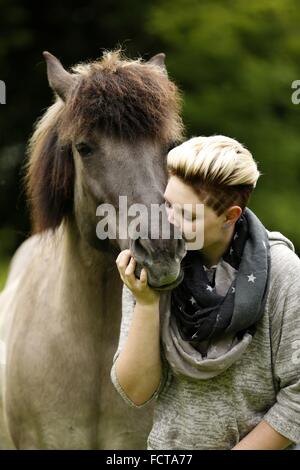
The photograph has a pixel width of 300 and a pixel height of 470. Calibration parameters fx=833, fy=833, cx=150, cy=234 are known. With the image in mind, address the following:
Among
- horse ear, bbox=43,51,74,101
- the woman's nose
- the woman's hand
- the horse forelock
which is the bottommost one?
the woman's hand

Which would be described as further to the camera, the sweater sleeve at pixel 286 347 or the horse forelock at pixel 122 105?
the horse forelock at pixel 122 105

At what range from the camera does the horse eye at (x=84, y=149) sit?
303 cm

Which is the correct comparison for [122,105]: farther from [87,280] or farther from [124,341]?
[124,341]

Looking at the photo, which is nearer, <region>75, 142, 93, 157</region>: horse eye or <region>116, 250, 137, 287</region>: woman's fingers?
<region>116, 250, 137, 287</region>: woman's fingers

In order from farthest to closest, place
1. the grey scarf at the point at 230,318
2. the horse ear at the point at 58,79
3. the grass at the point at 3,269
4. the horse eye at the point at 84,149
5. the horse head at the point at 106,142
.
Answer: the grass at the point at 3,269 → the horse ear at the point at 58,79 → the horse eye at the point at 84,149 → the horse head at the point at 106,142 → the grey scarf at the point at 230,318

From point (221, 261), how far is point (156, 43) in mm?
5407

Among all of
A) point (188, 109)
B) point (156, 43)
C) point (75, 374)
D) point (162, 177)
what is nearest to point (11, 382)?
point (75, 374)

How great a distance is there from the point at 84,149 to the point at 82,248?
0.50 m

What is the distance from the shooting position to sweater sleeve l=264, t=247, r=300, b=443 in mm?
2373

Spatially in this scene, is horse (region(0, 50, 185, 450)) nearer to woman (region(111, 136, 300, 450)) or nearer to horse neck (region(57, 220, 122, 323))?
horse neck (region(57, 220, 122, 323))

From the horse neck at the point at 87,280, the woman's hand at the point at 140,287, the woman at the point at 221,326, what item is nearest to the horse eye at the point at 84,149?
the horse neck at the point at 87,280

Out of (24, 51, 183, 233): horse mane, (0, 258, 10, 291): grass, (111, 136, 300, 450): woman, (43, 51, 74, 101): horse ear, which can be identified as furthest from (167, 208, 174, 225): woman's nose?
(0, 258, 10, 291): grass

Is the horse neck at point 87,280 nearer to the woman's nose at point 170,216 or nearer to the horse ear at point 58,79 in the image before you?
the horse ear at point 58,79

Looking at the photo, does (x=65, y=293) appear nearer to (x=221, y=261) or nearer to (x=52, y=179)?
(x=52, y=179)
